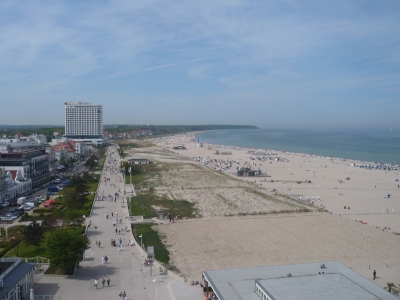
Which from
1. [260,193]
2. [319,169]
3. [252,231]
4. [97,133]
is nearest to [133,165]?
[260,193]

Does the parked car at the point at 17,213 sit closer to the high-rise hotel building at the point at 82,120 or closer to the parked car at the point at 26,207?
the parked car at the point at 26,207

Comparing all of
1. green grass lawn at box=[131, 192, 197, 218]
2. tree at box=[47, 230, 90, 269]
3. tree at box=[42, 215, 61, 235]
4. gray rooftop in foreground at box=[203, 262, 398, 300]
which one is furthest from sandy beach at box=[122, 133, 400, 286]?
tree at box=[42, 215, 61, 235]

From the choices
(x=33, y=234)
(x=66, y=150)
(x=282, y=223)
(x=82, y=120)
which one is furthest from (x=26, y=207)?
(x=82, y=120)

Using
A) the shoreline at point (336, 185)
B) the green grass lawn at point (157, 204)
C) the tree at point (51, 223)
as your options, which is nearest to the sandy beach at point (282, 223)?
the shoreline at point (336, 185)

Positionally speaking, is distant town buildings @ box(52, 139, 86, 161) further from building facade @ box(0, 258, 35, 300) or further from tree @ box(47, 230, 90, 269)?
building facade @ box(0, 258, 35, 300)

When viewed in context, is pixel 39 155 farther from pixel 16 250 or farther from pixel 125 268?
pixel 125 268
